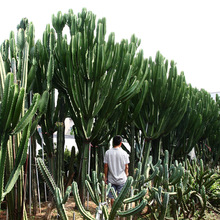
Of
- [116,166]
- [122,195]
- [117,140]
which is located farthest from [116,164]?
[122,195]

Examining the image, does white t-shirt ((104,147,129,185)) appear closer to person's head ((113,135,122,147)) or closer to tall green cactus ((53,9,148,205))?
person's head ((113,135,122,147))

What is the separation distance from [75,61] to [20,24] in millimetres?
1152

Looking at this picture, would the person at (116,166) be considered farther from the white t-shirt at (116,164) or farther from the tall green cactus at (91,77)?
the tall green cactus at (91,77)

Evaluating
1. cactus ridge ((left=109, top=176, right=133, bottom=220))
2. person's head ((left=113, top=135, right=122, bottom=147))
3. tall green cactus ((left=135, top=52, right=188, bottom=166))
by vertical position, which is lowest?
cactus ridge ((left=109, top=176, right=133, bottom=220))

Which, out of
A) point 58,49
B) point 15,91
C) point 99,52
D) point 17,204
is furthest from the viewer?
point 58,49

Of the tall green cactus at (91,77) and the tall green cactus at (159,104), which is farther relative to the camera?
the tall green cactus at (159,104)

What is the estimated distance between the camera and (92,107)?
466 centimetres

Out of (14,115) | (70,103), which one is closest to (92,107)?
(70,103)

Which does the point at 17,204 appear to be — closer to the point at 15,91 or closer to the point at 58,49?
the point at 15,91

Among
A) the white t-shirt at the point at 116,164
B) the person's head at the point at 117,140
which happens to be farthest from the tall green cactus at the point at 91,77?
the white t-shirt at the point at 116,164

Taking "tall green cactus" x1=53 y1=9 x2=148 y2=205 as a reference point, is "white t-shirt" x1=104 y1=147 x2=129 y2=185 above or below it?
below

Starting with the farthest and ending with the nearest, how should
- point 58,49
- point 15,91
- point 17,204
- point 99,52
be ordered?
point 58,49 → point 99,52 → point 17,204 → point 15,91

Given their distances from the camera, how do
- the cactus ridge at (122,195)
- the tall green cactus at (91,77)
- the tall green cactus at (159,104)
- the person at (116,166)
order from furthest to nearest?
the tall green cactus at (159,104) < the tall green cactus at (91,77) < the person at (116,166) < the cactus ridge at (122,195)

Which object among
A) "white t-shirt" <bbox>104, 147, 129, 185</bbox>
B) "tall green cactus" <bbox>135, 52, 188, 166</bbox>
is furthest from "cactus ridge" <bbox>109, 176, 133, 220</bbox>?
"tall green cactus" <bbox>135, 52, 188, 166</bbox>
